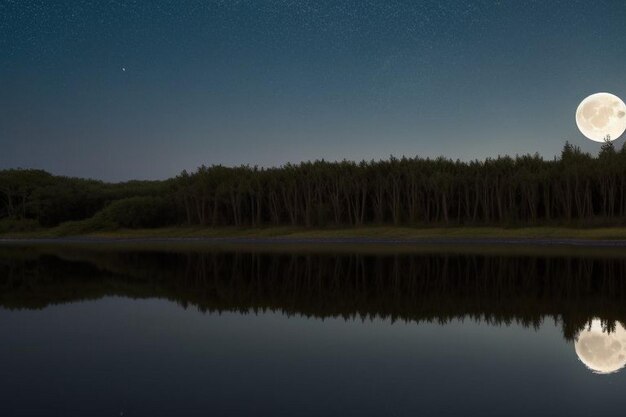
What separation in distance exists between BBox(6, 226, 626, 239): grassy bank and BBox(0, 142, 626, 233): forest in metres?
2.49

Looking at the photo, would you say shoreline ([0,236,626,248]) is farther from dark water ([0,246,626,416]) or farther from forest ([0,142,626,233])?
dark water ([0,246,626,416])

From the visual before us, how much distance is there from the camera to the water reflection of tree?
16172 millimetres

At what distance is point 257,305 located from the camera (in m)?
17.6

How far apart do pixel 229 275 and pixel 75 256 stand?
60.6 ft

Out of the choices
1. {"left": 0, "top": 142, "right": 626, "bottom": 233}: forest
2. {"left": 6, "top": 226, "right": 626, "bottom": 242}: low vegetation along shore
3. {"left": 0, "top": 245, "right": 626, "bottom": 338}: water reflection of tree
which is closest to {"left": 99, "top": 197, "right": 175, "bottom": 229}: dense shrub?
{"left": 0, "top": 142, "right": 626, "bottom": 233}: forest

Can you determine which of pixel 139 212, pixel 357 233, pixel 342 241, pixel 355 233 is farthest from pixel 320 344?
pixel 139 212

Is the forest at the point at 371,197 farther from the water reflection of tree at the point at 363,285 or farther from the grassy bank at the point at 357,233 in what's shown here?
the water reflection of tree at the point at 363,285

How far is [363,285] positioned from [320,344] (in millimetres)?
9118

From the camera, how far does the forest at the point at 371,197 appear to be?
56.2 meters

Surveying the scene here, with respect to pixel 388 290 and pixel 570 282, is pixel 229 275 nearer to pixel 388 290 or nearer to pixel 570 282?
pixel 388 290

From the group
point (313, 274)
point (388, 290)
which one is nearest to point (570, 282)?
point (388, 290)

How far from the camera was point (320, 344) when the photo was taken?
40.8 ft

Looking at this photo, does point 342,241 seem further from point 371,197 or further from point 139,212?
point 139,212

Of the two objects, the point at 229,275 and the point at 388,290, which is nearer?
the point at 388,290
